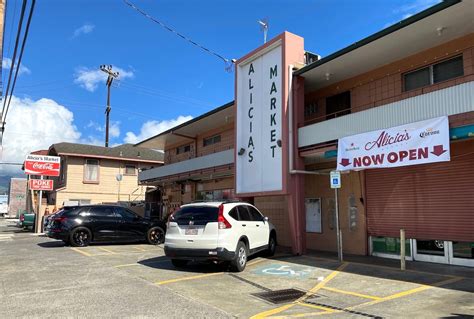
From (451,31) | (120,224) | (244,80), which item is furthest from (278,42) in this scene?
(120,224)

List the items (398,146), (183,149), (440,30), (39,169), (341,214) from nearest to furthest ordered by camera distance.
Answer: (398,146)
(440,30)
(341,214)
(39,169)
(183,149)

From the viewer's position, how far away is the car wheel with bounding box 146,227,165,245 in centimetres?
1770

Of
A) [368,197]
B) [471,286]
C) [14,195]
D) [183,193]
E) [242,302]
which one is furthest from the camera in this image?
[14,195]

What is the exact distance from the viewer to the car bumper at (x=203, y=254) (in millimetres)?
10258

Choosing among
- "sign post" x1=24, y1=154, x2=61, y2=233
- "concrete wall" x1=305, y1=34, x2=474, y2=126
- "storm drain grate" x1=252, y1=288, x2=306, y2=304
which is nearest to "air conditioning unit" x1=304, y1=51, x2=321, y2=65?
"concrete wall" x1=305, y1=34, x2=474, y2=126

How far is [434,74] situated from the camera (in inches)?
497

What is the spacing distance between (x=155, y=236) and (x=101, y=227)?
7.49 feet

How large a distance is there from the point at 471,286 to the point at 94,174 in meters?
31.3

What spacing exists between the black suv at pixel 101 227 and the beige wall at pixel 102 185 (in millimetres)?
17647

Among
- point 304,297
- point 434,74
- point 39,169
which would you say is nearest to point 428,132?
point 434,74

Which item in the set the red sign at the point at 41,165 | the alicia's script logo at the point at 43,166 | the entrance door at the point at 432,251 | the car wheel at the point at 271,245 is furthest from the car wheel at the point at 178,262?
the alicia's script logo at the point at 43,166

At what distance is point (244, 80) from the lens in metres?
17.5

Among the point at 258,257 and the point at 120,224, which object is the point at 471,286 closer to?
the point at 258,257

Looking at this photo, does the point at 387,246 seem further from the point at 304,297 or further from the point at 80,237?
the point at 80,237
